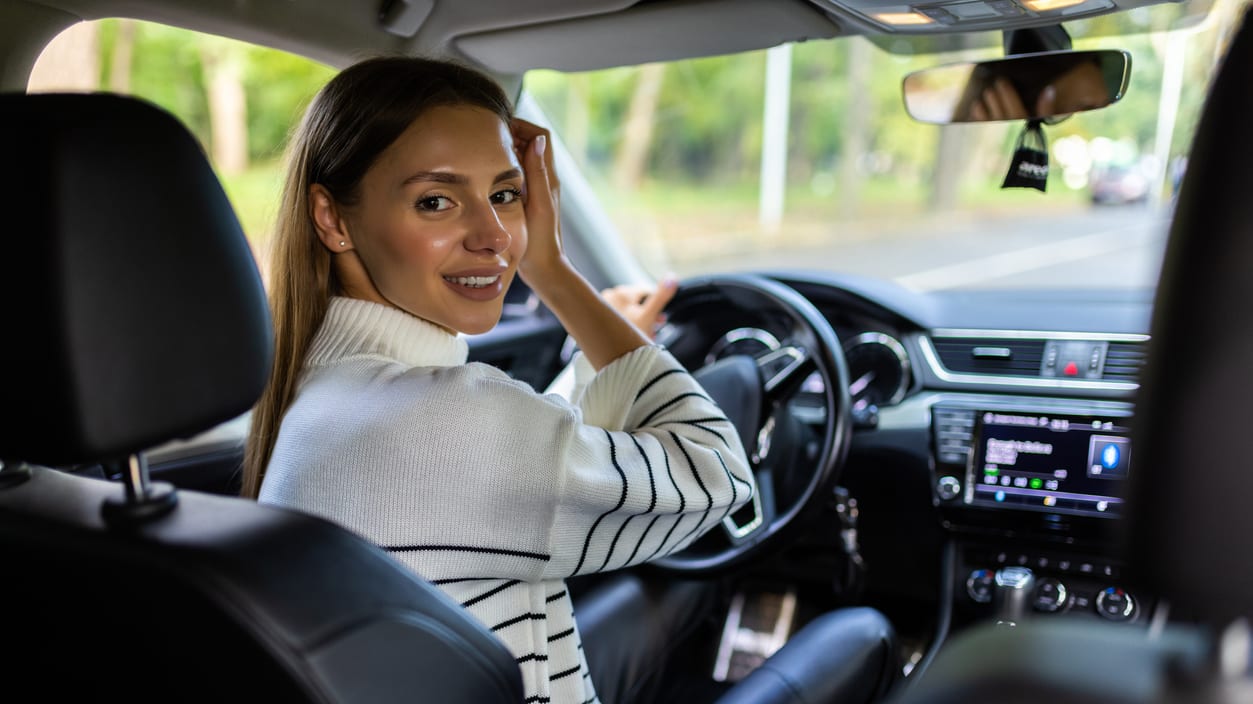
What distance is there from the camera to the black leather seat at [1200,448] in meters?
0.67

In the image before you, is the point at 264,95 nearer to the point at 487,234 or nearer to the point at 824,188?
the point at 487,234

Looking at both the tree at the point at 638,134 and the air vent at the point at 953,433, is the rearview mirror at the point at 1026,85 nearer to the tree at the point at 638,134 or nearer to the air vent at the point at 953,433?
the air vent at the point at 953,433

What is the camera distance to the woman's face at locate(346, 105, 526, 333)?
156 cm

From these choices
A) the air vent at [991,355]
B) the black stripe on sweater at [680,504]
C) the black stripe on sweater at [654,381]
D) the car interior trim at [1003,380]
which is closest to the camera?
the black stripe on sweater at [680,504]

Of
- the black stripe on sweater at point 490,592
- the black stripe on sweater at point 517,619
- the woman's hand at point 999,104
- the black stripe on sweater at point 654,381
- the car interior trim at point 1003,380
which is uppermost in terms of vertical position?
the woman's hand at point 999,104

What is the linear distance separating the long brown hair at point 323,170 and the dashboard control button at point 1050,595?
1.77 m

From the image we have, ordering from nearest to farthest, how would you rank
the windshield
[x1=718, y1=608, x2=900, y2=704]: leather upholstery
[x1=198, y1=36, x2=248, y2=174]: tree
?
[x1=718, y1=608, x2=900, y2=704]: leather upholstery, [x1=198, y1=36, x2=248, y2=174]: tree, the windshield

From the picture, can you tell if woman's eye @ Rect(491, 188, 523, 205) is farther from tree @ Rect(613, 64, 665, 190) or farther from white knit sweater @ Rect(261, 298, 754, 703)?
tree @ Rect(613, 64, 665, 190)

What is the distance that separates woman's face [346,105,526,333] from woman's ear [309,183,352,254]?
0.02m

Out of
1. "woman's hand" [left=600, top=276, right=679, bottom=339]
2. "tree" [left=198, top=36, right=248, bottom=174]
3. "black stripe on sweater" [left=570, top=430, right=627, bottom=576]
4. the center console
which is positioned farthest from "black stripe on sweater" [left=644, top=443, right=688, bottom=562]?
"tree" [left=198, top=36, right=248, bottom=174]

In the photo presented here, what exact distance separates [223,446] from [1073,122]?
2122 millimetres

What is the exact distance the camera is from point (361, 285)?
1.63 metres

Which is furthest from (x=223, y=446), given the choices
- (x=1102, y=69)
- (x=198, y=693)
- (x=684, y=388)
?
(x=1102, y=69)

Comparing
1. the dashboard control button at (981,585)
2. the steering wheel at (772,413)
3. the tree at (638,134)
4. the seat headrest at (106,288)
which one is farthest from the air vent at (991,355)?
the tree at (638,134)
